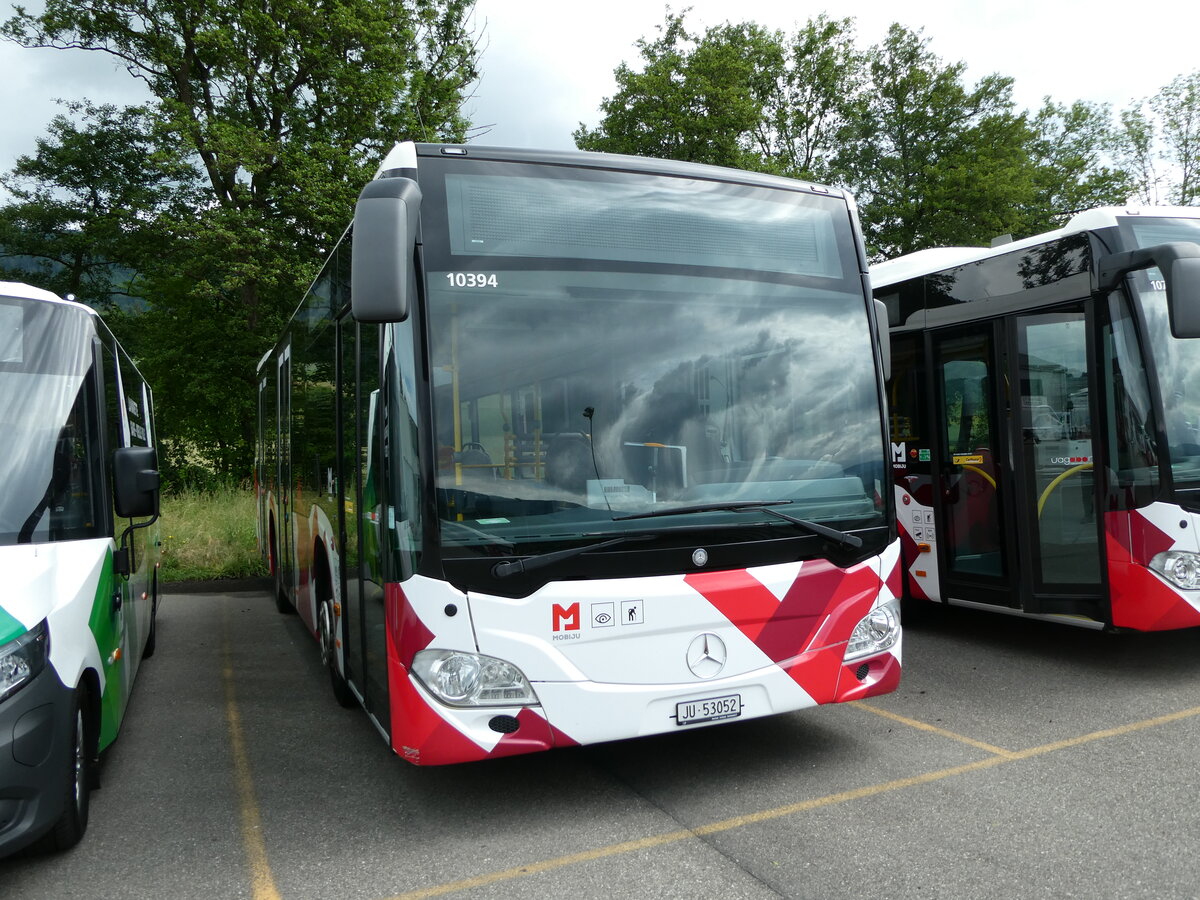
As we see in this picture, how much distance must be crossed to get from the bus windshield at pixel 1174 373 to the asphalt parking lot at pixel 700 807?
1471 millimetres

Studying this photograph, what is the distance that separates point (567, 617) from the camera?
13.2 ft

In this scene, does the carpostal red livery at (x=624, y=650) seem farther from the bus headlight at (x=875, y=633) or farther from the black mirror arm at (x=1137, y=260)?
the black mirror arm at (x=1137, y=260)

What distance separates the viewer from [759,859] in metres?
3.76

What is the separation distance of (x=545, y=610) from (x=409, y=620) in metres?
0.57

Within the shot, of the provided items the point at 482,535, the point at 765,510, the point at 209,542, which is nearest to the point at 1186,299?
the point at 765,510

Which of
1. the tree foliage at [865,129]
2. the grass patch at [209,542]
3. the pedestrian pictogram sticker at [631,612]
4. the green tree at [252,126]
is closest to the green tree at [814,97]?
the tree foliage at [865,129]

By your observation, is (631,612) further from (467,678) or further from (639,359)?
(639,359)

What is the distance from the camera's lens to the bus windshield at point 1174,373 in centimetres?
614

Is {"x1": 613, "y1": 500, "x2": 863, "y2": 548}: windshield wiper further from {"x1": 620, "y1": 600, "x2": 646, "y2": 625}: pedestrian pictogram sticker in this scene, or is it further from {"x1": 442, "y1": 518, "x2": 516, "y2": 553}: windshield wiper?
{"x1": 442, "y1": 518, "x2": 516, "y2": 553}: windshield wiper

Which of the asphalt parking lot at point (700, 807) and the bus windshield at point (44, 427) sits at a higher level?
the bus windshield at point (44, 427)

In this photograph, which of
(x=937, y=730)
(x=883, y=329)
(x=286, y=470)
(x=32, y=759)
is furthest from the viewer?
(x=286, y=470)

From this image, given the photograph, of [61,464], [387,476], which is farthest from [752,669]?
[61,464]

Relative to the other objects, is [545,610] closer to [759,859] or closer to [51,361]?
[759,859]

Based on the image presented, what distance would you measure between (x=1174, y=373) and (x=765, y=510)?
3538 millimetres
